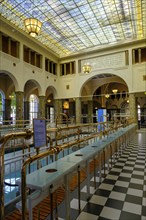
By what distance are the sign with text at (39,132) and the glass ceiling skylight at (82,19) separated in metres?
9.18

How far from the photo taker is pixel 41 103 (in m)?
14.1

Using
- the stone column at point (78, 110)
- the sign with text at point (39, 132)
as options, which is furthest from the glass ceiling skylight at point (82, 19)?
the sign with text at point (39, 132)

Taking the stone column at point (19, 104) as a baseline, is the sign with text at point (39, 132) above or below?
below

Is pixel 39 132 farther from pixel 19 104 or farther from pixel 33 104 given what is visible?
pixel 33 104

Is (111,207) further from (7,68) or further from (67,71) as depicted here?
(67,71)

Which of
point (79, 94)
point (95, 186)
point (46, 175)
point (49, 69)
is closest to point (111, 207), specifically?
point (95, 186)

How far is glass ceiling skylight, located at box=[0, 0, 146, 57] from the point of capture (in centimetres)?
927

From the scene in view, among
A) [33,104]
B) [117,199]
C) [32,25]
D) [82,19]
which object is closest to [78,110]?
[33,104]

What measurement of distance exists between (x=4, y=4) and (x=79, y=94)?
8.99m

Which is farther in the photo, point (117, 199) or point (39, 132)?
point (117, 199)

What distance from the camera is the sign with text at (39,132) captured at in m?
2.06

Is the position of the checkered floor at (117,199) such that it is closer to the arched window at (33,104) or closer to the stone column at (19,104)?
the stone column at (19,104)

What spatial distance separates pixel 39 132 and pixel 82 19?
35.5ft

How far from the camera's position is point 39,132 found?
213 centimetres
